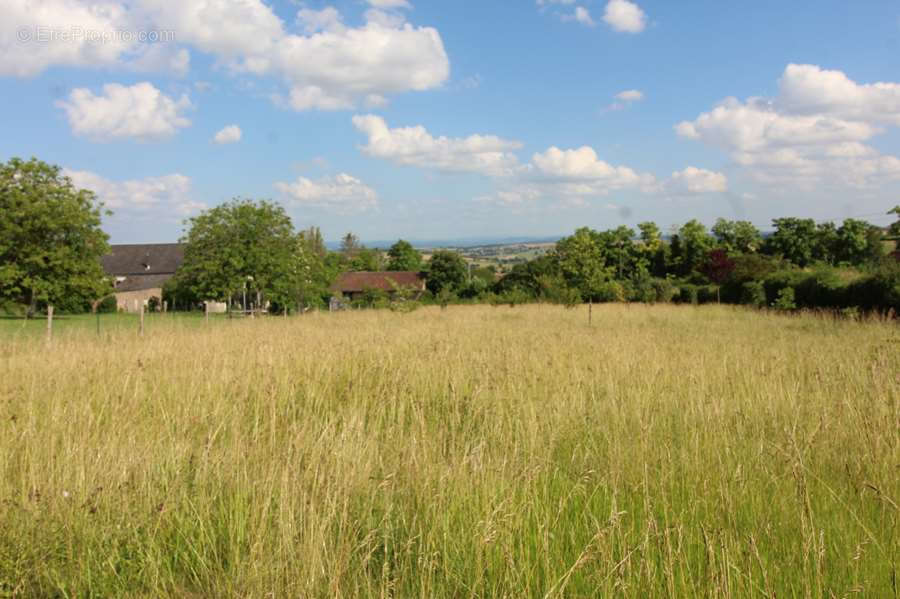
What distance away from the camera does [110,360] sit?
23.9 feet

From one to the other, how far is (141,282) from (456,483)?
267ft

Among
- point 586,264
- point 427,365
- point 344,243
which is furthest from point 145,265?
point 427,365

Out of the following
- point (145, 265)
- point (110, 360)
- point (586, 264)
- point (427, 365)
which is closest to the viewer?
point (427, 365)

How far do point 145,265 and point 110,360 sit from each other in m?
79.3

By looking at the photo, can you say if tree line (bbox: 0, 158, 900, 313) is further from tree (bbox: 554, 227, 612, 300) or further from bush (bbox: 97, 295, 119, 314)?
bush (bbox: 97, 295, 119, 314)

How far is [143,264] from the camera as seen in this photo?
77.1 m

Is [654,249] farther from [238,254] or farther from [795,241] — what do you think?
[238,254]

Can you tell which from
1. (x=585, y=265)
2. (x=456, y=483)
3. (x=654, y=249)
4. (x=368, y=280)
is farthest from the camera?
(x=368, y=280)

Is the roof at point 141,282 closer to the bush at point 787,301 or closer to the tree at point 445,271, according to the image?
the tree at point 445,271

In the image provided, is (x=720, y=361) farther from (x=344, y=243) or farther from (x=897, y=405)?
(x=344, y=243)

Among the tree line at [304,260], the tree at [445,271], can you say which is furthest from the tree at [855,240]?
the tree at [445,271]

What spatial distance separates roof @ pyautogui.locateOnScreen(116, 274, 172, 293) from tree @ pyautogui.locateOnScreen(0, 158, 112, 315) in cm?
3734

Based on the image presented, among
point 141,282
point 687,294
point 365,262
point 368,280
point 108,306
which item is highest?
point 365,262

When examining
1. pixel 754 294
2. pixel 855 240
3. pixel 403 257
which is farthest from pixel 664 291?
pixel 403 257
